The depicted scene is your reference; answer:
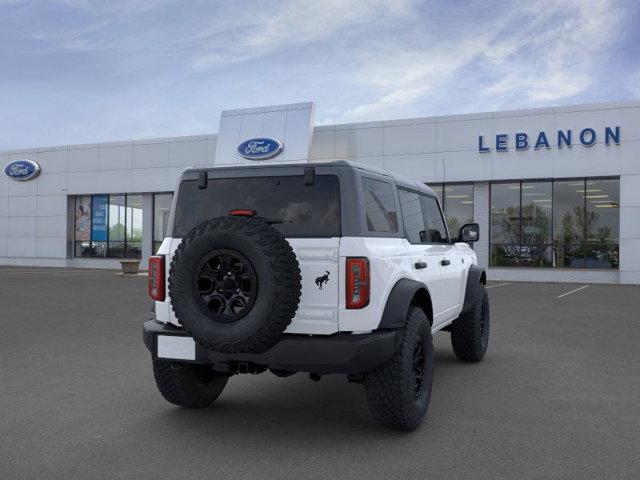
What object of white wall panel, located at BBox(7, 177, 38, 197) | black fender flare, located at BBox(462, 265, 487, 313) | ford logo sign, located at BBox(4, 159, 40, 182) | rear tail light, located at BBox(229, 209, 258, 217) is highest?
ford logo sign, located at BBox(4, 159, 40, 182)

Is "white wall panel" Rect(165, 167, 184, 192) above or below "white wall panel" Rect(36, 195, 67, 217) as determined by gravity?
above

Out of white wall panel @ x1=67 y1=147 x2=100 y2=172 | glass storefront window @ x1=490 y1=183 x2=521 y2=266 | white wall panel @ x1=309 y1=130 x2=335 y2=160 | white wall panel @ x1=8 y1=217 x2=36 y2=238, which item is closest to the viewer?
glass storefront window @ x1=490 y1=183 x2=521 y2=266

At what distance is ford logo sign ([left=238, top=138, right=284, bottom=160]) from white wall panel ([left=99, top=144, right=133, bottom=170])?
667cm

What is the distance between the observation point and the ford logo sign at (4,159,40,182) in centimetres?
3241

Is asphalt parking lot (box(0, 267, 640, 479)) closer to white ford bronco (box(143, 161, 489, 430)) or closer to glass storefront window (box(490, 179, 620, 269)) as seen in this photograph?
white ford bronco (box(143, 161, 489, 430))

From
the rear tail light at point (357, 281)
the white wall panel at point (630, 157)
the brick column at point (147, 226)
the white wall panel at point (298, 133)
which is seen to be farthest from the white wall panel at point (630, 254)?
the rear tail light at point (357, 281)

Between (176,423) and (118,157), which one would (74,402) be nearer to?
(176,423)

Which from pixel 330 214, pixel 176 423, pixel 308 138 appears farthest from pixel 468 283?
pixel 308 138

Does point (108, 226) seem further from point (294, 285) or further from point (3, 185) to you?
point (294, 285)

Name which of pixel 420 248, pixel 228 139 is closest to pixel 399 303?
pixel 420 248

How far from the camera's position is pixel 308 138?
25891 mm

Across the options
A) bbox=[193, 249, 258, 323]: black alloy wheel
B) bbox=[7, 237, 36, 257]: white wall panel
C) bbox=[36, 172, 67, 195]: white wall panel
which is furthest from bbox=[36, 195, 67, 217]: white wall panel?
bbox=[193, 249, 258, 323]: black alloy wheel

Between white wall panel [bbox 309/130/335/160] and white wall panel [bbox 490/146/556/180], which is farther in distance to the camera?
white wall panel [bbox 309/130/335/160]

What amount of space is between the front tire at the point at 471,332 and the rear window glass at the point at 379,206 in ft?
7.90
